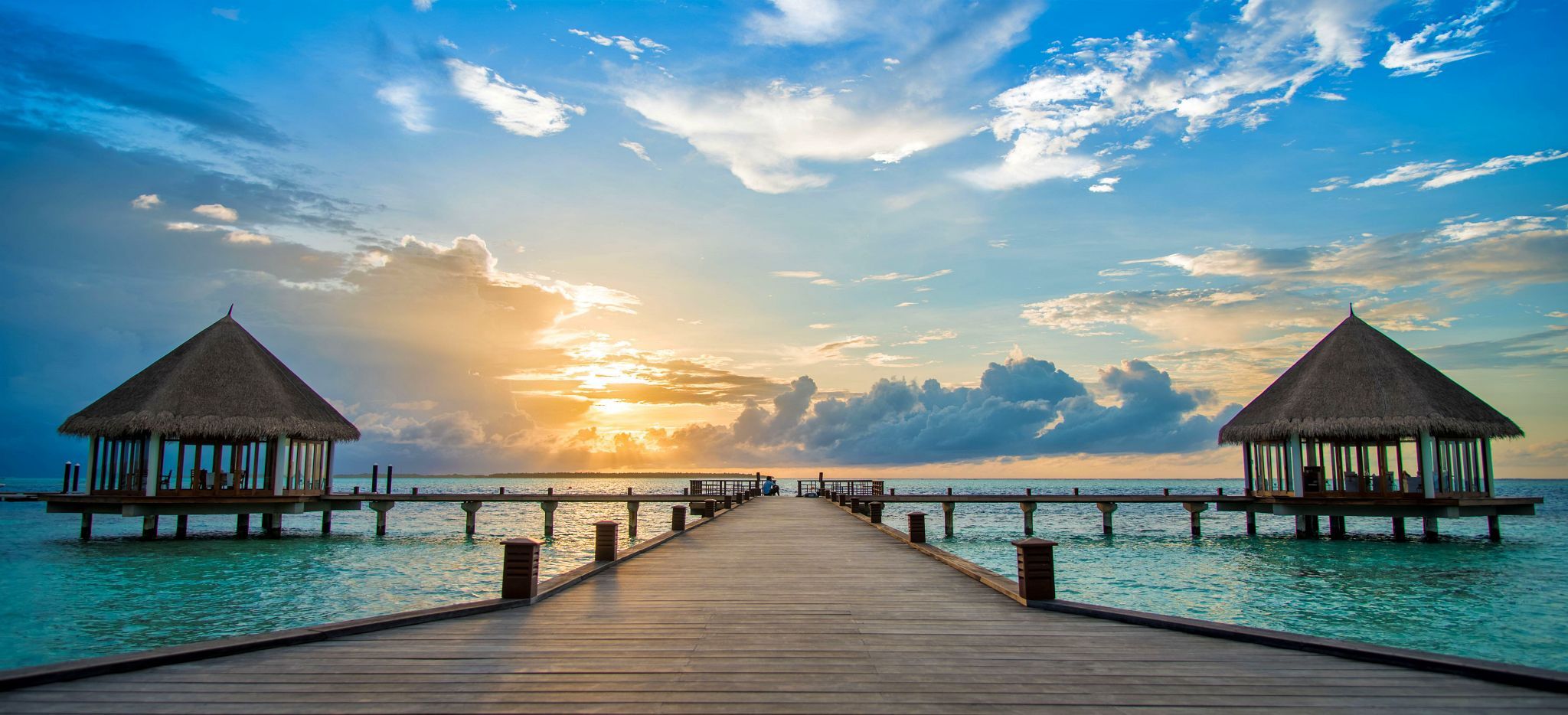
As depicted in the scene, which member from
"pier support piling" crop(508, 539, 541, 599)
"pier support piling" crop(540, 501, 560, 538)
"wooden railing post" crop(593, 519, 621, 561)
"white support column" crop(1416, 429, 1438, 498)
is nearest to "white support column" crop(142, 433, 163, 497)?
"pier support piling" crop(540, 501, 560, 538)

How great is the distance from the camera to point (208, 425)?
84.5 ft

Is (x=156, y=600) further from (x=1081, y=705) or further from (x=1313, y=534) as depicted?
(x=1313, y=534)

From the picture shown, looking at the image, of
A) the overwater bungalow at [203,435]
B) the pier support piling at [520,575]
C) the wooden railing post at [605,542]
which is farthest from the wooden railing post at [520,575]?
the overwater bungalow at [203,435]

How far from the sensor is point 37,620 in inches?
528

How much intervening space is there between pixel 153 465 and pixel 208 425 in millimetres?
2194

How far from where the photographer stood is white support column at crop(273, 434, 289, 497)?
27125 mm

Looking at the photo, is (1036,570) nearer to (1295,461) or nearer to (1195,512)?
(1295,461)

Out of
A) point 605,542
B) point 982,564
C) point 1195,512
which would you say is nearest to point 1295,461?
point 1195,512

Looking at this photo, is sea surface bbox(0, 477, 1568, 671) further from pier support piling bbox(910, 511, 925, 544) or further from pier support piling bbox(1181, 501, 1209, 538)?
pier support piling bbox(910, 511, 925, 544)

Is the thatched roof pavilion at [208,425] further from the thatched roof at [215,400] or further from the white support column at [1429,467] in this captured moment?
the white support column at [1429,467]

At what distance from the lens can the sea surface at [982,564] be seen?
1253cm

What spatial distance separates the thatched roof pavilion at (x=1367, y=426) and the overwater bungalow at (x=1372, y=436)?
1.3 inches

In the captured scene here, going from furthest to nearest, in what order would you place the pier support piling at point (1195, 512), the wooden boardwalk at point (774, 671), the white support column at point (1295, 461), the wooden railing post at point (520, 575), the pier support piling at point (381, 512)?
the pier support piling at point (381, 512) → the pier support piling at point (1195, 512) → the white support column at point (1295, 461) → the wooden railing post at point (520, 575) → the wooden boardwalk at point (774, 671)

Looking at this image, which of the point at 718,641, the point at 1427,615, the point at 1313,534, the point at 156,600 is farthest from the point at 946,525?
the point at 718,641
